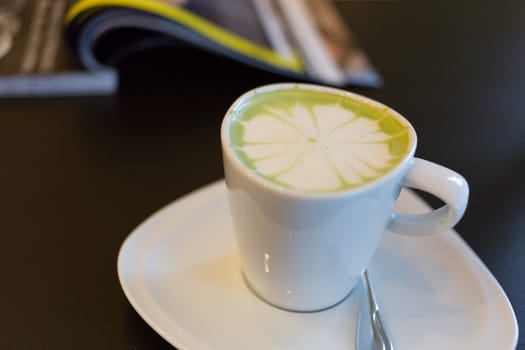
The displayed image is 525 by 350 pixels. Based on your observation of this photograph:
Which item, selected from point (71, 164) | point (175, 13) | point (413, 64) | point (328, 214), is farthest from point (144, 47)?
point (328, 214)

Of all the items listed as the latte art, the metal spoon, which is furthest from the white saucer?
the latte art

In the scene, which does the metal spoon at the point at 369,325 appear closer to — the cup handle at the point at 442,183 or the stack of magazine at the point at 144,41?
the cup handle at the point at 442,183

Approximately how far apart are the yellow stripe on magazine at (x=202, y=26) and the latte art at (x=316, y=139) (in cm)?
27

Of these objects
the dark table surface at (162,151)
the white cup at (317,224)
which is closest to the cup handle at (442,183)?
the white cup at (317,224)

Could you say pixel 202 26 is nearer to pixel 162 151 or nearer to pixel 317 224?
pixel 162 151

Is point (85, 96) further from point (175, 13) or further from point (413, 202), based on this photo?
point (413, 202)

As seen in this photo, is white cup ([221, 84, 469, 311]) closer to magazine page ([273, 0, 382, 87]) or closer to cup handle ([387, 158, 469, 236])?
cup handle ([387, 158, 469, 236])

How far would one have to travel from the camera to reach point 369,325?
0.43 meters

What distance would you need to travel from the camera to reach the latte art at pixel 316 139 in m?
0.40

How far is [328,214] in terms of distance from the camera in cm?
38

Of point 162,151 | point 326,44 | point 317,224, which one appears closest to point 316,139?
point 317,224

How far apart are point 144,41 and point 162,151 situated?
0.20 metres

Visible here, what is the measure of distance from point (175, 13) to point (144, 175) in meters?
0.22

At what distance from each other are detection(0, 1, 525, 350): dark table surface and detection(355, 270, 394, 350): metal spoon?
140 mm
